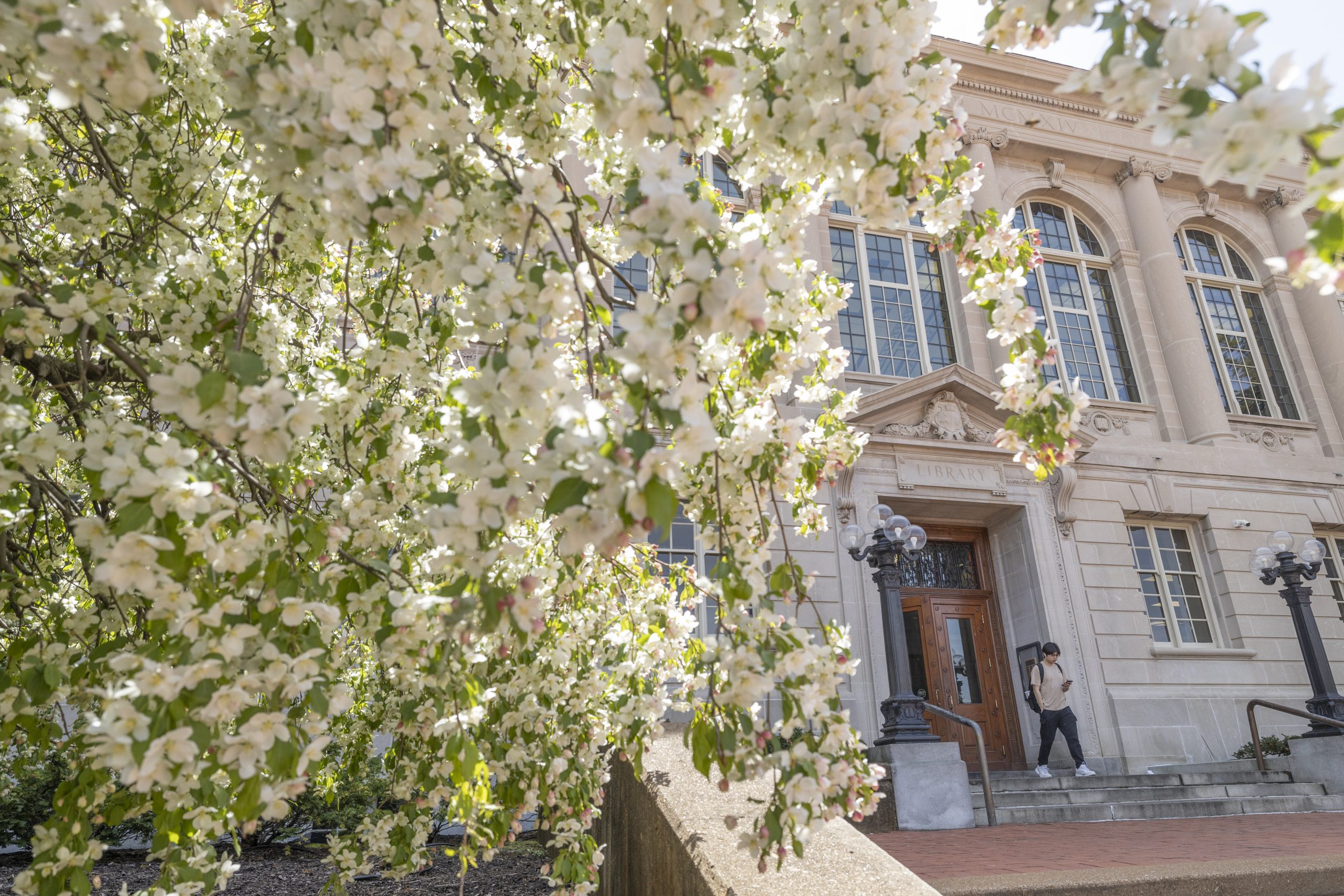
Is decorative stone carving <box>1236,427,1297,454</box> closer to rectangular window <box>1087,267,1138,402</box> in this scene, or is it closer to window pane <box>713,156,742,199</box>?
rectangular window <box>1087,267,1138,402</box>

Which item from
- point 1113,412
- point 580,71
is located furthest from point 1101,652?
point 580,71

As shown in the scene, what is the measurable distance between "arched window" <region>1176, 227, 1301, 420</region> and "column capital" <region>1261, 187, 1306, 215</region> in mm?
1002

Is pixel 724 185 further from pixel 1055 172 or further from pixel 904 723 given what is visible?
pixel 904 723

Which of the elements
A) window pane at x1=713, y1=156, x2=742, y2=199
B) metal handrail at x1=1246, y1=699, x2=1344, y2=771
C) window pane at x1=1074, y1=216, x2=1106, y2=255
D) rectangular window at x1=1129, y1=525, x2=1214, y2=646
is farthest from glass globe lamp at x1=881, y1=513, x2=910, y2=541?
window pane at x1=1074, y1=216, x2=1106, y2=255

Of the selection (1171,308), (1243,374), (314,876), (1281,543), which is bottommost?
(314,876)

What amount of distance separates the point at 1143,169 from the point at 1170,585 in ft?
26.7

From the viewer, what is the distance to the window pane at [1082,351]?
1426 cm

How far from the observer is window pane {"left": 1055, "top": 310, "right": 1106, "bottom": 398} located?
14.3 meters

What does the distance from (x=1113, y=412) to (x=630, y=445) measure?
47.8 ft

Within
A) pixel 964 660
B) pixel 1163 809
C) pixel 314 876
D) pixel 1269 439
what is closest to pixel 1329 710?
pixel 1163 809

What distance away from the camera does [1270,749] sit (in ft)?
36.6

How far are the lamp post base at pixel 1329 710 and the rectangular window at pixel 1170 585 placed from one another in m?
2.05

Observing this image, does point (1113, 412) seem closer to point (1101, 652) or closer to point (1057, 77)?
point (1101, 652)

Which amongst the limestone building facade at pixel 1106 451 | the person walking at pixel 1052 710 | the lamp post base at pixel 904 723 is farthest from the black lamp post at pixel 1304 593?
the lamp post base at pixel 904 723
